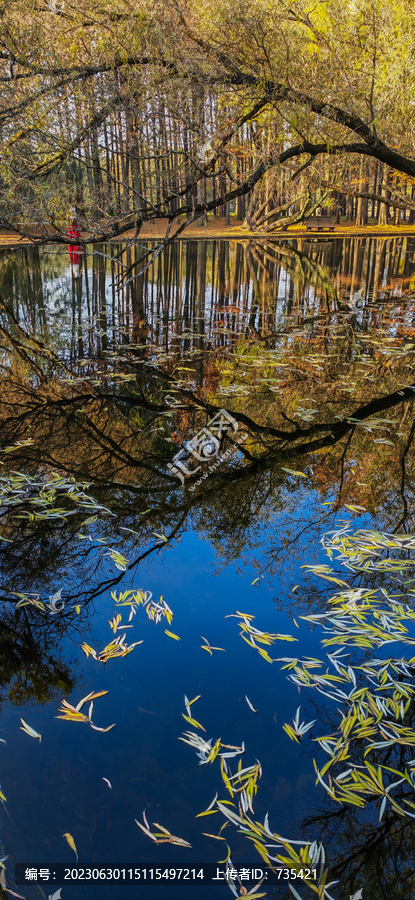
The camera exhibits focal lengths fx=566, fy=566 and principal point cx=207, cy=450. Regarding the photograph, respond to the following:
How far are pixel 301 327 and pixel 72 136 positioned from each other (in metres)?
5.13

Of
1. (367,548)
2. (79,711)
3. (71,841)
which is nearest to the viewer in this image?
(71,841)

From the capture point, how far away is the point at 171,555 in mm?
3809

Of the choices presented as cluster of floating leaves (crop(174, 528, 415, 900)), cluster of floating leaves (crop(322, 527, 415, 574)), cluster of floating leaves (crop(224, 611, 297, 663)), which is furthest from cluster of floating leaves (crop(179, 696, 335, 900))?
cluster of floating leaves (crop(322, 527, 415, 574))

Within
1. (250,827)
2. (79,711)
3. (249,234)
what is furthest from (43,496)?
(249,234)

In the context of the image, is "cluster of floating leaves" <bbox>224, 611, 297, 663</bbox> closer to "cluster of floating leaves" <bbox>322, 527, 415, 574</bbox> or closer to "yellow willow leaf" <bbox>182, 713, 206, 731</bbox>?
"yellow willow leaf" <bbox>182, 713, 206, 731</bbox>

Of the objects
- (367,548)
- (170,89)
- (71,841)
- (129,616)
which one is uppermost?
(170,89)

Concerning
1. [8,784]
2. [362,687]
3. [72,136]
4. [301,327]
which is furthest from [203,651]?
[301,327]

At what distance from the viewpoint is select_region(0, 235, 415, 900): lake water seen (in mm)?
2154

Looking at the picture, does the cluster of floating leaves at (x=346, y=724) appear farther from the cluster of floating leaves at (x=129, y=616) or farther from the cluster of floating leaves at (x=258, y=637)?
the cluster of floating leaves at (x=129, y=616)

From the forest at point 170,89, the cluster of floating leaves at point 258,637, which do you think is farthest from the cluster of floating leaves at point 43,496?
the forest at point 170,89

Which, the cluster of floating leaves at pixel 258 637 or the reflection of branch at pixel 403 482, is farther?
the reflection of branch at pixel 403 482

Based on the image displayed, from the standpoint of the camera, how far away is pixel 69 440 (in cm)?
546

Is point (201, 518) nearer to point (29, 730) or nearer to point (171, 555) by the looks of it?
point (171, 555)

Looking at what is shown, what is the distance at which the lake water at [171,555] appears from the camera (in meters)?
2.15
